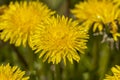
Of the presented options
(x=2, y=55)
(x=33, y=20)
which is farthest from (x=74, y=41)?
(x=2, y=55)

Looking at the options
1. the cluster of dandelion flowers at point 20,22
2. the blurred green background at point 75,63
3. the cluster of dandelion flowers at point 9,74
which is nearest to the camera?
the cluster of dandelion flowers at point 9,74

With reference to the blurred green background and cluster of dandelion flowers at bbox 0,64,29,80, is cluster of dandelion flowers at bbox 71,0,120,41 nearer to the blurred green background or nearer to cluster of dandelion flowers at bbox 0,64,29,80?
the blurred green background

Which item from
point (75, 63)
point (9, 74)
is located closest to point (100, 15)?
point (75, 63)

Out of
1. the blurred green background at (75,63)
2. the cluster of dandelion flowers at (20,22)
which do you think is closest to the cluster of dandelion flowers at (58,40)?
the cluster of dandelion flowers at (20,22)

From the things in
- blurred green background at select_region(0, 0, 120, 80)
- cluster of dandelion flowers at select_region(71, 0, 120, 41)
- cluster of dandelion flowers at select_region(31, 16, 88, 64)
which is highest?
cluster of dandelion flowers at select_region(71, 0, 120, 41)

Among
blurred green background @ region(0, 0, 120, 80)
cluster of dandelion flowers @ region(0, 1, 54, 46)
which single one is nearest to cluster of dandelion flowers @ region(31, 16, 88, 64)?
cluster of dandelion flowers @ region(0, 1, 54, 46)

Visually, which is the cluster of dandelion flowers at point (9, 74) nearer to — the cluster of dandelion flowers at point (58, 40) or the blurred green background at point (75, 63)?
the cluster of dandelion flowers at point (58, 40)
